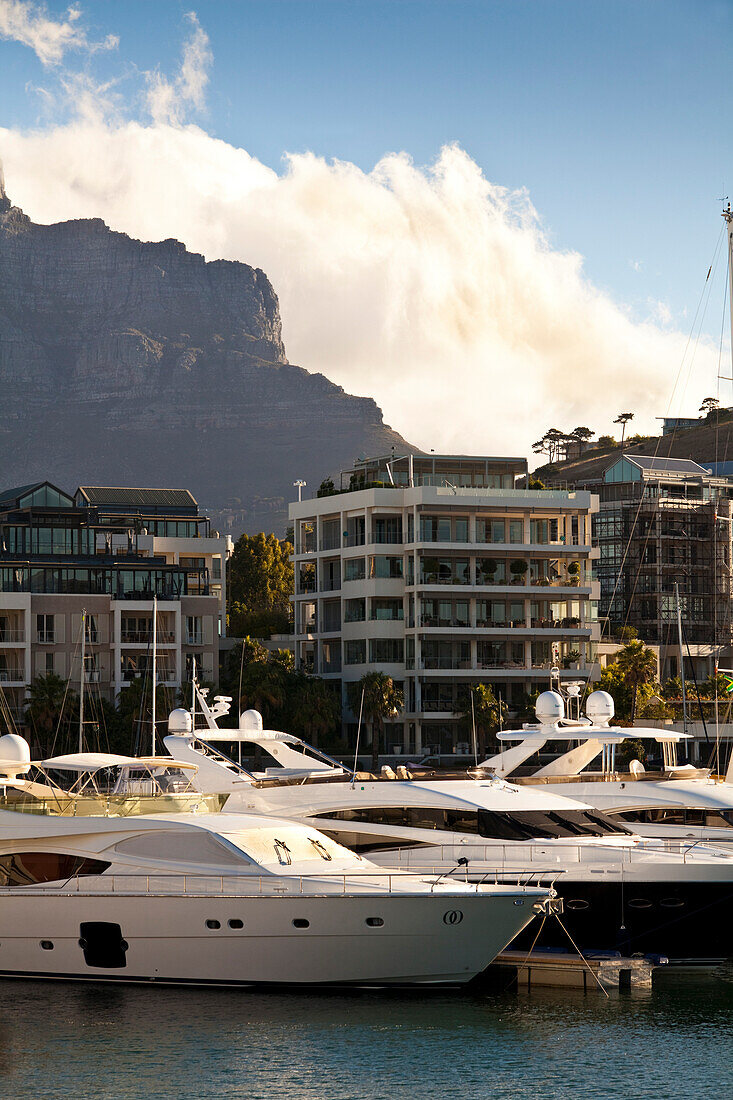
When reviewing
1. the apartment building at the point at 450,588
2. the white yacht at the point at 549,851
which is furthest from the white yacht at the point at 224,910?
the apartment building at the point at 450,588

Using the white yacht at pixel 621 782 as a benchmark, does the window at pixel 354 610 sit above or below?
above

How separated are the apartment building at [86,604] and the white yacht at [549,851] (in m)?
51.6

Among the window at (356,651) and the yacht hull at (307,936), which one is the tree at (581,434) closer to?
the window at (356,651)

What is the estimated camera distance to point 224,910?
28531 mm

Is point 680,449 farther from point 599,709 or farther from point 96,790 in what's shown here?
point 96,790

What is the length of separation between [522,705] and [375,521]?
14388 millimetres

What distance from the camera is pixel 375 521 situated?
94000 mm

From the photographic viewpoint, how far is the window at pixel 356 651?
9344 centimetres

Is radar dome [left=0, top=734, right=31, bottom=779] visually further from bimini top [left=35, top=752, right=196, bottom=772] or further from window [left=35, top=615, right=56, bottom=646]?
window [left=35, top=615, right=56, bottom=646]

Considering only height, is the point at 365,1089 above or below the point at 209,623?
below

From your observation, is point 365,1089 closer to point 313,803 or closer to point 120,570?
point 313,803

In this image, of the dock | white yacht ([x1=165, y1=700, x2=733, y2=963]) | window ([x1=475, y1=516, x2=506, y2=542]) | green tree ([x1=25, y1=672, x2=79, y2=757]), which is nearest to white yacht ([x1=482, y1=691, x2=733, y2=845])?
white yacht ([x1=165, y1=700, x2=733, y2=963])

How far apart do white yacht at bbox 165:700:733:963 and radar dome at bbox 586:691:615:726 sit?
5503 millimetres

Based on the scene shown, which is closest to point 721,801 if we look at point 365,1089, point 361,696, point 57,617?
point 365,1089
